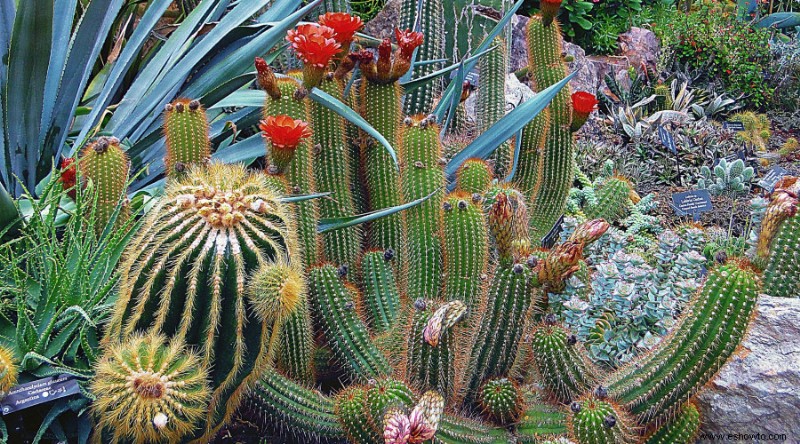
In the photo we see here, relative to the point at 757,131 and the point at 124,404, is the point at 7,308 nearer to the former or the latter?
the point at 124,404

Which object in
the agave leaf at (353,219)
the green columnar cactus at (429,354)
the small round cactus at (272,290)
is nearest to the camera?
the small round cactus at (272,290)

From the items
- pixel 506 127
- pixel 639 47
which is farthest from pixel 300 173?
pixel 639 47

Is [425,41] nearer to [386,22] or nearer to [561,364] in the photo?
[386,22]

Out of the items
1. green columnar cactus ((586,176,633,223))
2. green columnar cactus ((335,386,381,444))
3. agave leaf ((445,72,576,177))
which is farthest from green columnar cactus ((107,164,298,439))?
green columnar cactus ((586,176,633,223))

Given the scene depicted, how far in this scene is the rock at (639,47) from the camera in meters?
7.76

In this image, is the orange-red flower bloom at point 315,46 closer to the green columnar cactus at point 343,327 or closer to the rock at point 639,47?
the green columnar cactus at point 343,327

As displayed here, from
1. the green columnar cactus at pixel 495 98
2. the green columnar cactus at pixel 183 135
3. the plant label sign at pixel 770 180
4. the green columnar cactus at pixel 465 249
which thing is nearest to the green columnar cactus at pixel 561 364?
the green columnar cactus at pixel 465 249

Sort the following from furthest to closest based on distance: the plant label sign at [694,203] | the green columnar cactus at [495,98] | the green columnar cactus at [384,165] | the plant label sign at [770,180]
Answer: the plant label sign at [694,203], the plant label sign at [770,180], the green columnar cactus at [495,98], the green columnar cactus at [384,165]

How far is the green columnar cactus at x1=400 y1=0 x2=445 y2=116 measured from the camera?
3.22m

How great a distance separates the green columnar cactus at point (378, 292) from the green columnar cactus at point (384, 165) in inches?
6.6

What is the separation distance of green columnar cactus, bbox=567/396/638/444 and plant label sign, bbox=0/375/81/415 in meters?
1.31

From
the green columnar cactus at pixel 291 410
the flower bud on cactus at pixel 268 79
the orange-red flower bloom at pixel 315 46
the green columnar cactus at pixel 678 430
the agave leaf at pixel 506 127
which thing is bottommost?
the green columnar cactus at pixel 678 430

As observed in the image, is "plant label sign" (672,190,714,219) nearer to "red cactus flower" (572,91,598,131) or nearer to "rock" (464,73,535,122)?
"red cactus flower" (572,91,598,131)

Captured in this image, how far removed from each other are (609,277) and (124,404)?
1724 millimetres
